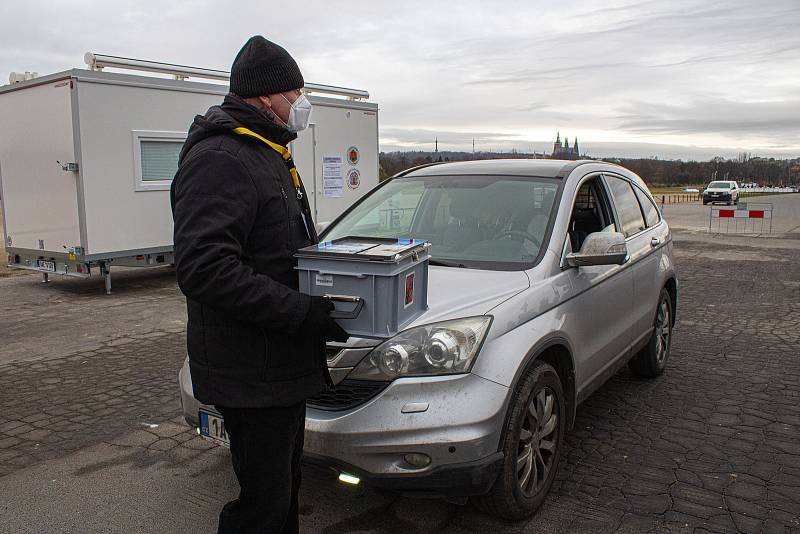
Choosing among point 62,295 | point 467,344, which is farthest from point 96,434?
point 62,295

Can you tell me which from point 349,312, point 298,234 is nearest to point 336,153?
point 298,234

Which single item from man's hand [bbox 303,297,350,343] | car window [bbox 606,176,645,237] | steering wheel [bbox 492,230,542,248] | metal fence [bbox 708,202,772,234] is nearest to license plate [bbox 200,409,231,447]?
man's hand [bbox 303,297,350,343]

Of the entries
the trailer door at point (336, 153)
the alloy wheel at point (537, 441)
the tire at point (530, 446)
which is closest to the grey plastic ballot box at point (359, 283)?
the tire at point (530, 446)

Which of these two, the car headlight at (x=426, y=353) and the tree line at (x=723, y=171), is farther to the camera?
the tree line at (x=723, y=171)

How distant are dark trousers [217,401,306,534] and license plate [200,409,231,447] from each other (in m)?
0.78

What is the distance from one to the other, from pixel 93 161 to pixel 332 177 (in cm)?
451

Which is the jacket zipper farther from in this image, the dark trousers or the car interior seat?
the car interior seat

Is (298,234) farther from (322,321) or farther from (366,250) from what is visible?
(322,321)

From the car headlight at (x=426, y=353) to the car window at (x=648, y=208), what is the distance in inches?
128

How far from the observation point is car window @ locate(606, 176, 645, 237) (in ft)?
17.3

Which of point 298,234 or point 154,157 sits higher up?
point 154,157

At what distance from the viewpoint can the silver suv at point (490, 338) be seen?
3.01 m

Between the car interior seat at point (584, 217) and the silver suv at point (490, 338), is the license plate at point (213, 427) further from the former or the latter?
the car interior seat at point (584, 217)

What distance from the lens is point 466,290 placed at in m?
3.55
